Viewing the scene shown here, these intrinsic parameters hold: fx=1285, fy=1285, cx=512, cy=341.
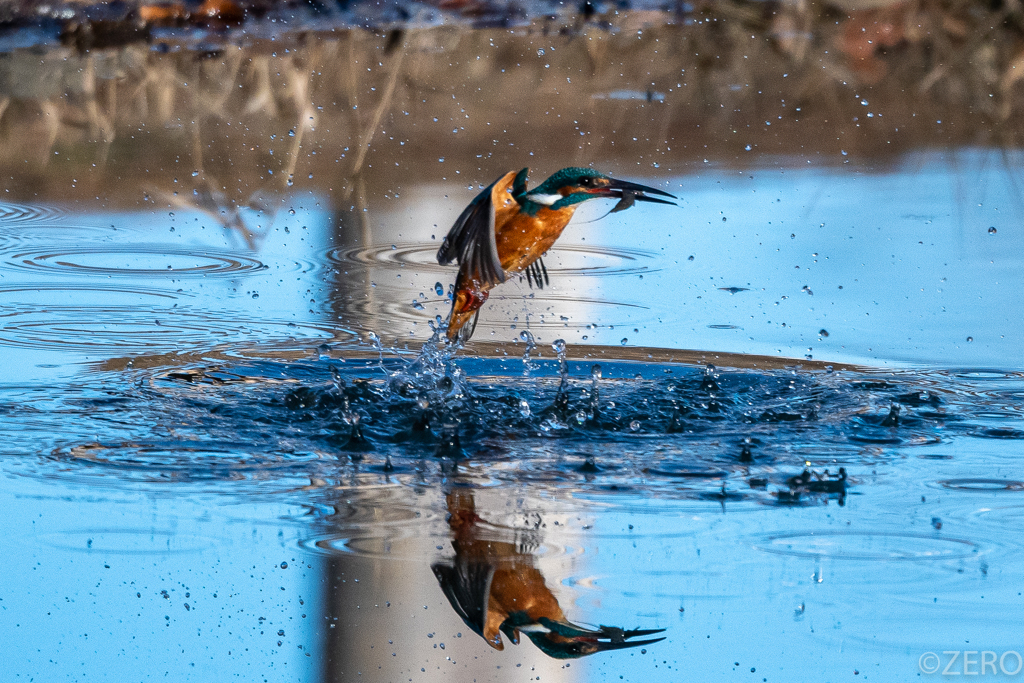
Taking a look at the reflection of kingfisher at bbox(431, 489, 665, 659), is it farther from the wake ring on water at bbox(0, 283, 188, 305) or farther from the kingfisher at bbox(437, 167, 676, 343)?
the wake ring on water at bbox(0, 283, 188, 305)

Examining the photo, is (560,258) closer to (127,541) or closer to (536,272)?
(536,272)

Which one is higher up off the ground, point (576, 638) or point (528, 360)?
point (528, 360)

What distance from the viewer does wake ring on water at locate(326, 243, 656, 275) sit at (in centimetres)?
324

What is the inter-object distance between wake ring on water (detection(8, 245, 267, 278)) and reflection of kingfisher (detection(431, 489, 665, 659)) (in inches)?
70.5

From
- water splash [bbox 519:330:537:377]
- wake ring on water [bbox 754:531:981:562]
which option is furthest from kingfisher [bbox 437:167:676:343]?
wake ring on water [bbox 754:531:981:562]

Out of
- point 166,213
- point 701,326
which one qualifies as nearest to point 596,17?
point 166,213

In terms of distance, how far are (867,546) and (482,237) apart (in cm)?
83

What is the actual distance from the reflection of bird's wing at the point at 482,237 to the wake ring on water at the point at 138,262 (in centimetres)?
120

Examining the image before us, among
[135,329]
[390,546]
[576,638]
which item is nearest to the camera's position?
[576,638]

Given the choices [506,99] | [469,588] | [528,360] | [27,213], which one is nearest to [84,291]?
[27,213]

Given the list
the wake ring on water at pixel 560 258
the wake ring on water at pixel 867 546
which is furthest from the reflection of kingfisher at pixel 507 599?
the wake ring on water at pixel 560 258

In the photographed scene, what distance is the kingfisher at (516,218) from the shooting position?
2.12 meters

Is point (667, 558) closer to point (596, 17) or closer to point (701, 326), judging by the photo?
point (701, 326)

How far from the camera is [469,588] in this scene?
58.3 inches
